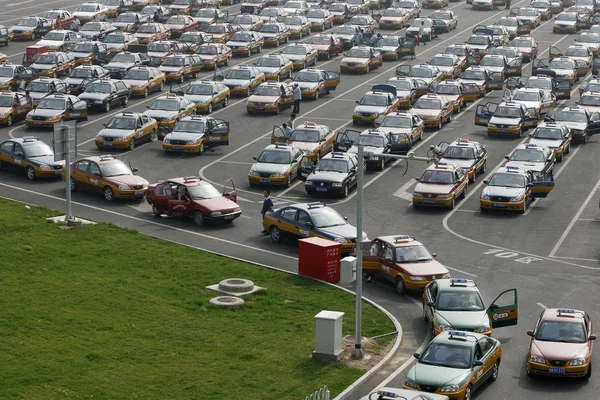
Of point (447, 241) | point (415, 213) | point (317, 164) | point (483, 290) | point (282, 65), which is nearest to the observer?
point (483, 290)

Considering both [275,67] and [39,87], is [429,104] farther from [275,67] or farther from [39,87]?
[39,87]

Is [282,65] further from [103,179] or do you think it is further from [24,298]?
[24,298]

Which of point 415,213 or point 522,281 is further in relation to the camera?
point 415,213

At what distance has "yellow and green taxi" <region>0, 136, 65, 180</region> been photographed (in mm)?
47812

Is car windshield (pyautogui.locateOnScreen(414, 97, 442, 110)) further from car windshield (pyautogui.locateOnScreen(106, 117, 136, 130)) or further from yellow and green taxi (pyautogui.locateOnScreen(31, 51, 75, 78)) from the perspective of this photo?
yellow and green taxi (pyautogui.locateOnScreen(31, 51, 75, 78))

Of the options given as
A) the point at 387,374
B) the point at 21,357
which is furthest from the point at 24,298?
the point at 387,374

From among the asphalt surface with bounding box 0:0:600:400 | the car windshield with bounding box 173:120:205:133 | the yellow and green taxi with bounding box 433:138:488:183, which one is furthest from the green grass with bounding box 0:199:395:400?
the yellow and green taxi with bounding box 433:138:488:183

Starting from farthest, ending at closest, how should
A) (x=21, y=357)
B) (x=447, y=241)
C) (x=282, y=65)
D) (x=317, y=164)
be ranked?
(x=282, y=65) < (x=317, y=164) < (x=447, y=241) < (x=21, y=357)

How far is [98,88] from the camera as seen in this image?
61156mm

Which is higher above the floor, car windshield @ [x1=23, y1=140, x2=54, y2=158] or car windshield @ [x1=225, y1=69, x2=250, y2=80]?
car windshield @ [x1=23, y1=140, x2=54, y2=158]

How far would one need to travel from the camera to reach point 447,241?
41781mm

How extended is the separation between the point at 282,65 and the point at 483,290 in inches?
1397

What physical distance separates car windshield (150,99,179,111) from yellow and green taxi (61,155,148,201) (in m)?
10.7

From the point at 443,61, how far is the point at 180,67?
48.9 ft
